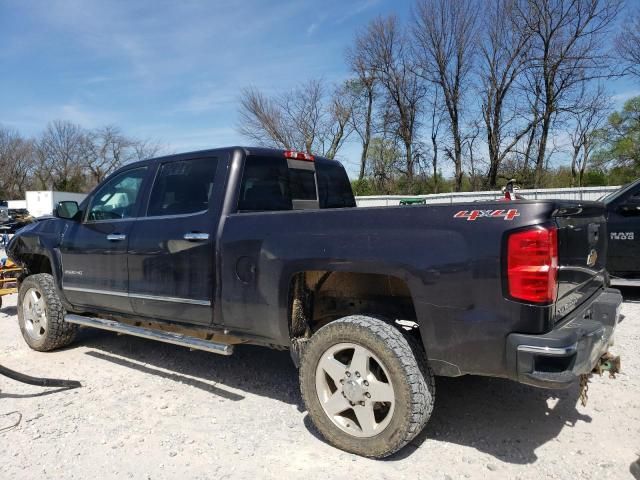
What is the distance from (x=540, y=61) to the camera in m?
25.5

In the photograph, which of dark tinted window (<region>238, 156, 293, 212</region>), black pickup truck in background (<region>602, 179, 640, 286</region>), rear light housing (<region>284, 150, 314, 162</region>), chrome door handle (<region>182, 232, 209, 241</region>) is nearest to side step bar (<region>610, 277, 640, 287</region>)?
black pickup truck in background (<region>602, 179, 640, 286</region>)

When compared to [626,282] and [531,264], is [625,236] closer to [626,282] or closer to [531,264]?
[626,282]

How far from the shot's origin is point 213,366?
15.7 ft

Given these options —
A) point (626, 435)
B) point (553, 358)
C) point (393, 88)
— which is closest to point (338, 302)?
point (553, 358)

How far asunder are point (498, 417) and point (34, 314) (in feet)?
15.6

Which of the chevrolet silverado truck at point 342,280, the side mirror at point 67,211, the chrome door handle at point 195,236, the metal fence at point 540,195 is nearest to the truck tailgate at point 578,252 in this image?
the chevrolet silverado truck at point 342,280

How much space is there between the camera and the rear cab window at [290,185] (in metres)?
3.90

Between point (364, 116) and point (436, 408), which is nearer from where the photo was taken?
point (436, 408)

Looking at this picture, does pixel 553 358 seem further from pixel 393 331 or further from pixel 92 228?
pixel 92 228

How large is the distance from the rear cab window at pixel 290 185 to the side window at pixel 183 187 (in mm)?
295

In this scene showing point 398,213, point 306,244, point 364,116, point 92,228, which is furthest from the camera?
point 364,116

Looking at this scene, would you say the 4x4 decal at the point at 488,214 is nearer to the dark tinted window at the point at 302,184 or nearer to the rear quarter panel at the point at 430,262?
the rear quarter panel at the point at 430,262

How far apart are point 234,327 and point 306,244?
0.91 metres

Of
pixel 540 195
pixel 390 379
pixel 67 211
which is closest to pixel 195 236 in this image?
pixel 390 379
